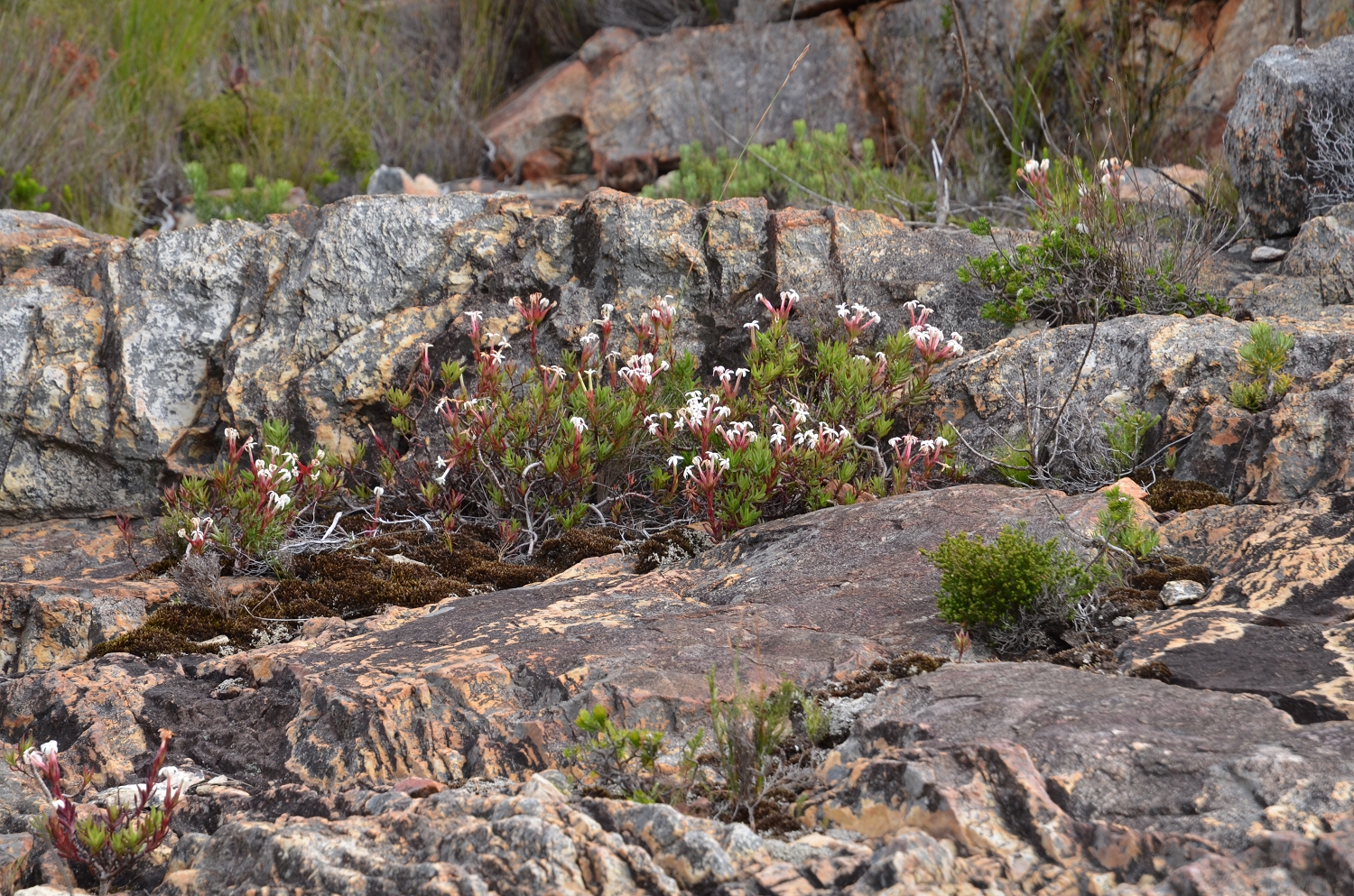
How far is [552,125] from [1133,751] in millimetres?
10522

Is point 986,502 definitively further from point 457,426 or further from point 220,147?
point 220,147

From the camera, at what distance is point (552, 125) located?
11.9m

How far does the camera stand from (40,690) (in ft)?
12.1

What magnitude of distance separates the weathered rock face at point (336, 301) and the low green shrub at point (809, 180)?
1.99 metres

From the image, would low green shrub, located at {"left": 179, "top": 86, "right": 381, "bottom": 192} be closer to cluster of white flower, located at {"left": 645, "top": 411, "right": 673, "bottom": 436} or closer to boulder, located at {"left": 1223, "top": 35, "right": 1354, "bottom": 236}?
cluster of white flower, located at {"left": 645, "top": 411, "right": 673, "bottom": 436}

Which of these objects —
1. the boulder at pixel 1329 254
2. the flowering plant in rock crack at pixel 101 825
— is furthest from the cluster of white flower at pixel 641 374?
the boulder at pixel 1329 254

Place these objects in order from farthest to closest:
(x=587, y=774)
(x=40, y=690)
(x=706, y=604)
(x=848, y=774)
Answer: (x=706, y=604) → (x=40, y=690) → (x=587, y=774) → (x=848, y=774)

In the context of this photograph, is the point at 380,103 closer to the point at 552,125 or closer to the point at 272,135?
the point at 272,135

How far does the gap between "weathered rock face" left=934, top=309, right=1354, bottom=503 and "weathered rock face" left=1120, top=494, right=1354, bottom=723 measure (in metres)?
0.45

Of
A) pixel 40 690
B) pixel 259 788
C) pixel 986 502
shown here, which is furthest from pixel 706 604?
pixel 40 690

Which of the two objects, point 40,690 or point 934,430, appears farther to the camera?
point 934,430

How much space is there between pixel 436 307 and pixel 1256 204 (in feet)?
17.1

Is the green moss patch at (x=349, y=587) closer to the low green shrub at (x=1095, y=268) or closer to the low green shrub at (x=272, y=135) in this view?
the low green shrub at (x=1095, y=268)

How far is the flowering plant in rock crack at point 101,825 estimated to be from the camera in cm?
270
